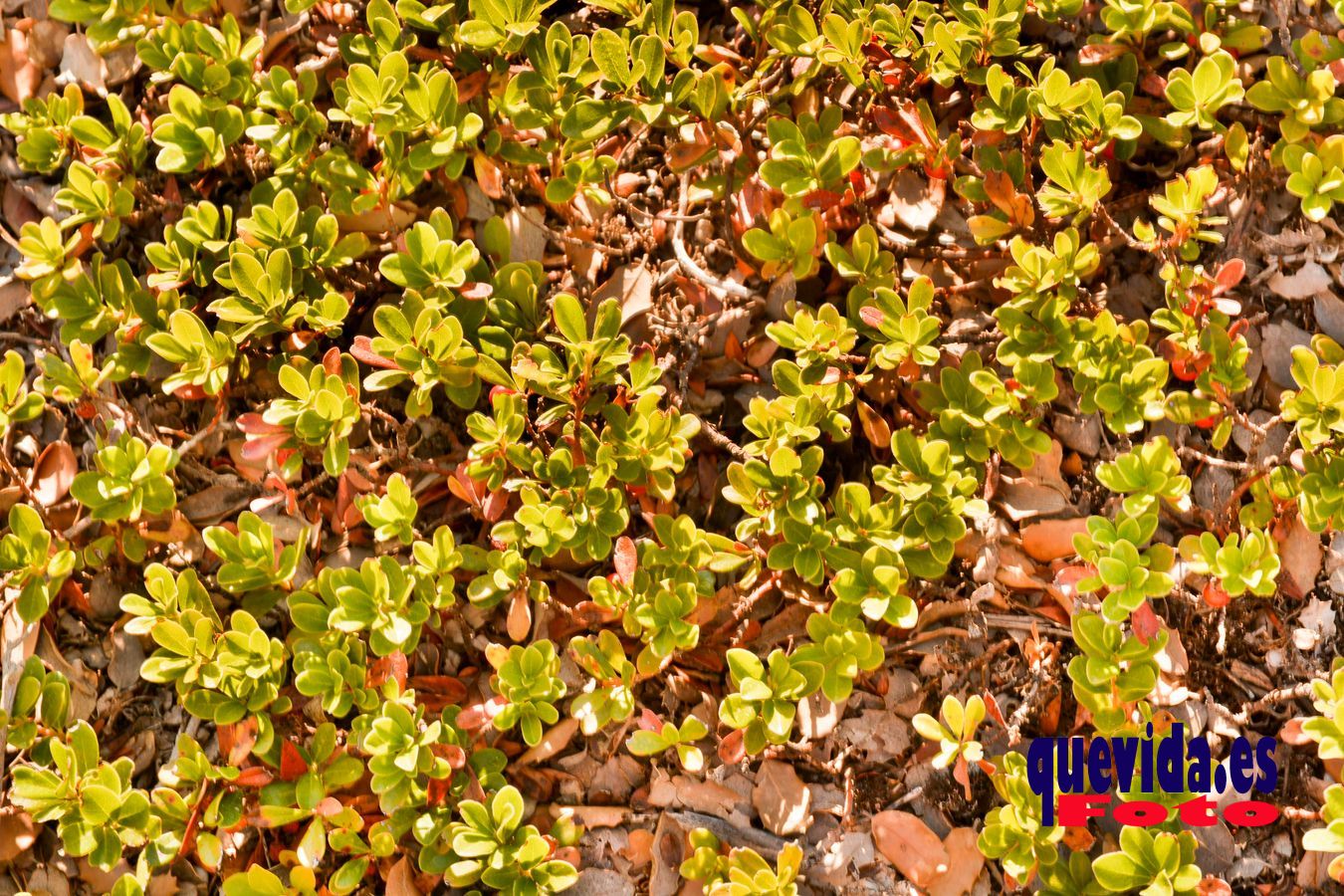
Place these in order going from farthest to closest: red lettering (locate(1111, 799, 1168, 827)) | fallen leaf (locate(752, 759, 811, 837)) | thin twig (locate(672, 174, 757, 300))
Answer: thin twig (locate(672, 174, 757, 300)) < fallen leaf (locate(752, 759, 811, 837)) < red lettering (locate(1111, 799, 1168, 827))

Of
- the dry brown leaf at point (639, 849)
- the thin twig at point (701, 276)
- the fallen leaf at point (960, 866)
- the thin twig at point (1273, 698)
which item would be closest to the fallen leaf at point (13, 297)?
the thin twig at point (701, 276)

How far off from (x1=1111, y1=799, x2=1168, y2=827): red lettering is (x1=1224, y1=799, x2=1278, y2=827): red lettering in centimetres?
15

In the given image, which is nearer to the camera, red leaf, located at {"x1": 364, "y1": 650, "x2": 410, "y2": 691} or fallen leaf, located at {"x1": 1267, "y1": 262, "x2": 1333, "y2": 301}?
red leaf, located at {"x1": 364, "y1": 650, "x2": 410, "y2": 691}

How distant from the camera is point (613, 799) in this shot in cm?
195

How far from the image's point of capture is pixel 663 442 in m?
1.88

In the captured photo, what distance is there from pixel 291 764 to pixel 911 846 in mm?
996

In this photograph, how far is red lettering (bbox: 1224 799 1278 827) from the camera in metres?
1.87

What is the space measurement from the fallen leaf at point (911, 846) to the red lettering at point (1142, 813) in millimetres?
279

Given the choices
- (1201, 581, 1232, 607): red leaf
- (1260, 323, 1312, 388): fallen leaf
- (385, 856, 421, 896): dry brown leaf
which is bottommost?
(385, 856, 421, 896): dry brown leaf

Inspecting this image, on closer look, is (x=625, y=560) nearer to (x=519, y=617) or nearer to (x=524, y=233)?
(x=519, y=617)

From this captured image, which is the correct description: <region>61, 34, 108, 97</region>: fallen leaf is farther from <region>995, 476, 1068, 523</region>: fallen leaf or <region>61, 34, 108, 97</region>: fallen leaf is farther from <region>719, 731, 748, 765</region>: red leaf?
<region>995, 476, 1068, 523</region>: fallen leaf

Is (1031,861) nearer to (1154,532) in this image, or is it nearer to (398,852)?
(1154,532)


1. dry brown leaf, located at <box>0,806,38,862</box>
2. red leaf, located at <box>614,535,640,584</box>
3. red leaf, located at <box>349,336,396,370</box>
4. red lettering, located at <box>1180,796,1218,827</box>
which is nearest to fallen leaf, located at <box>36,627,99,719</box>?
dry brown leaf, located at <box>0,806,38,862</box>

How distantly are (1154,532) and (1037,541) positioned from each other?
0.20m
